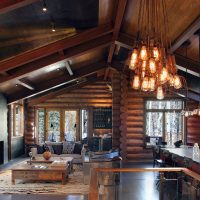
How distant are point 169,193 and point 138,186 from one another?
1.15 metres

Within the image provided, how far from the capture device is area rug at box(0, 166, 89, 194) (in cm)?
815

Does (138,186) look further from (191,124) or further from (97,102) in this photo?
(97,102)

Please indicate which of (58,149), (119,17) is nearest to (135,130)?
(58,149)

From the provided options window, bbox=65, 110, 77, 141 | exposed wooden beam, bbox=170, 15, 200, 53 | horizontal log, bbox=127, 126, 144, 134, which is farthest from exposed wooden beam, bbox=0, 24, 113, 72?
window, bbox=65, 110, 77, 141

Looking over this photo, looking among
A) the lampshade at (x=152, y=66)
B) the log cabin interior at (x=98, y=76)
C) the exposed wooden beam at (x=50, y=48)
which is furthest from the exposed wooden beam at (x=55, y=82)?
the lampshade at (x=152, y=66)

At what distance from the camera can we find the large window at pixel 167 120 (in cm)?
1374

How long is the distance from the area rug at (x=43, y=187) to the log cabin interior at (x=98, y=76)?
1.96 meters

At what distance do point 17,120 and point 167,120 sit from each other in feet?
23.3

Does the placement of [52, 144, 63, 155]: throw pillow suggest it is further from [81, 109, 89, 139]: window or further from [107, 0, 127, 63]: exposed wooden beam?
[81, 109, 89, 139]: window

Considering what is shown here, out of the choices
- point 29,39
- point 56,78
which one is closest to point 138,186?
point 29,39

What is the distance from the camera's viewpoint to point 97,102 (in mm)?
17688

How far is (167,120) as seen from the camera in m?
13.9

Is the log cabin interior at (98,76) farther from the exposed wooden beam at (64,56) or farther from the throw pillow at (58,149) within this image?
the throw pillow at (58,149)

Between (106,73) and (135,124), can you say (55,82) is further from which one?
(135,124)
